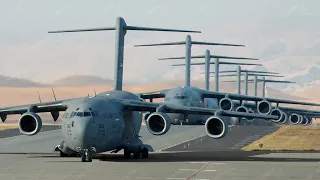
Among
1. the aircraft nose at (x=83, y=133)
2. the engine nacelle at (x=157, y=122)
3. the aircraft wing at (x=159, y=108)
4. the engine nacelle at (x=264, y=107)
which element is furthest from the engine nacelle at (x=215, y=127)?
the engine nacelle at (x=264, y=107)

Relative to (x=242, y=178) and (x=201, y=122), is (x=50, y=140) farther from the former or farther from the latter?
(x=242, y=178)

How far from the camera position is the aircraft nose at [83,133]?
33.0 m

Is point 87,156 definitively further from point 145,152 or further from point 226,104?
point 226,104

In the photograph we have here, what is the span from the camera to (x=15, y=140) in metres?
59.6

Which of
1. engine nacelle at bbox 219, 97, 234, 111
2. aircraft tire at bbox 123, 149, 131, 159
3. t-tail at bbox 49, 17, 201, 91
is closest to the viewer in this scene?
aircraft tire at bbox 123, 149, 131, 159

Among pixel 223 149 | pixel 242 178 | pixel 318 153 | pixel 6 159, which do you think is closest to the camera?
pixel 242 178

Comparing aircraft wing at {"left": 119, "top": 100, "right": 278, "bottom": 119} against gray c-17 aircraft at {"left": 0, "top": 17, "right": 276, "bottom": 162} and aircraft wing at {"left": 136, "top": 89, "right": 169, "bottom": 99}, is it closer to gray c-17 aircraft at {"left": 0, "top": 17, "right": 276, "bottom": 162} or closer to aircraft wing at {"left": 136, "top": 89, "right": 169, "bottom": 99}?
gray c-17 aircraft at {"left": 0, "top": 17, "right": 276, "bottom": 162}

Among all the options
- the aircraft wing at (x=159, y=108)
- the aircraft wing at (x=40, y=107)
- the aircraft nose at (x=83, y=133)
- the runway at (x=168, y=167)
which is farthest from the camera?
the aircraft wing at (x=40, y=107)

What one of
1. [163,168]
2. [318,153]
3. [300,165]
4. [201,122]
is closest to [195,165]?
[163,168]

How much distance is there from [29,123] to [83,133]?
19.3 feet

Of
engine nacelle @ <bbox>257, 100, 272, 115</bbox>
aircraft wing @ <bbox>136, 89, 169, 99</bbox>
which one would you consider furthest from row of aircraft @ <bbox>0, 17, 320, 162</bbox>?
aircraft wing @ <bbox>136, 89, 169, 99</bbox>

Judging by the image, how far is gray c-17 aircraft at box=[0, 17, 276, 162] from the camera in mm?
33500

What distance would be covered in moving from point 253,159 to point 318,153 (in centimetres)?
734

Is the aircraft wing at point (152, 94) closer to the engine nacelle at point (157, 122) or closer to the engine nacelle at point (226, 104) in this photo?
the engine nacelle at point (226, 104)
